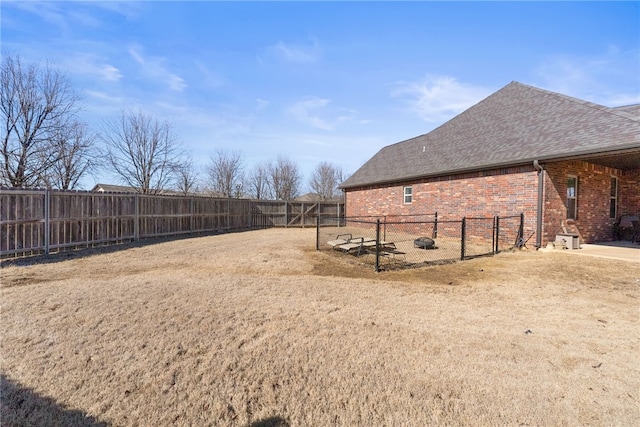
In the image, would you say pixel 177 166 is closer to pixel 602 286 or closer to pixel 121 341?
pixel 121 341

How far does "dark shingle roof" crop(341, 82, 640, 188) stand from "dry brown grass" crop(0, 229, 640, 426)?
177 inches

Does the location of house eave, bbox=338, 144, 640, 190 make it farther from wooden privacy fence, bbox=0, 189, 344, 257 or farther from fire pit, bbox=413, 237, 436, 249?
wooden privacy fence, bbox=0, 189, 344, 257

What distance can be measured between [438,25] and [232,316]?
903cm

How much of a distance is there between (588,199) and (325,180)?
35845 millimetres

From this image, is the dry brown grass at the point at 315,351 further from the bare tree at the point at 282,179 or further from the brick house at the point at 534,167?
the bare tree at the point at 282,179

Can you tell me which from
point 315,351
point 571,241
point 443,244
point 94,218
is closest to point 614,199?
point 571,241

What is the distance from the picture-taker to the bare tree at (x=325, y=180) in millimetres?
44938

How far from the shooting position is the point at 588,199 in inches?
420

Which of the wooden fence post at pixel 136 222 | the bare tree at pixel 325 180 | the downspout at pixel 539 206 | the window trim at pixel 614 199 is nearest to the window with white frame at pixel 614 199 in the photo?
the window trim at pixel 614 199

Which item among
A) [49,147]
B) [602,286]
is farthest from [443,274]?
[49,147]

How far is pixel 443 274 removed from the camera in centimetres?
659

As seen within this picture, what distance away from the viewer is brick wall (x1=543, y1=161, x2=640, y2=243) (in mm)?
9391

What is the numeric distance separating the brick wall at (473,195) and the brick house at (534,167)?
33mm

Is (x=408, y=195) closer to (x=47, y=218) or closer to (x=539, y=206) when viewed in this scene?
(x=539, y=206)
